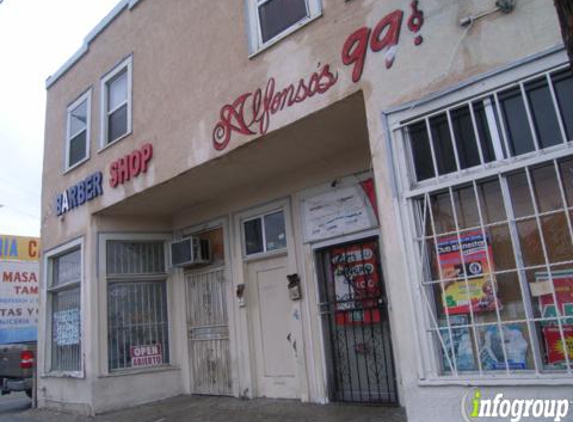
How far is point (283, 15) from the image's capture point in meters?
6.87

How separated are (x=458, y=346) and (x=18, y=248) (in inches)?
709

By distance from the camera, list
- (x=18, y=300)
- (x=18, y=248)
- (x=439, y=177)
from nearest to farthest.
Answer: (x=439, y=177) < (x=18, y=300) < (x=18, y=248)

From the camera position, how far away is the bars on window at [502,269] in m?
4.26

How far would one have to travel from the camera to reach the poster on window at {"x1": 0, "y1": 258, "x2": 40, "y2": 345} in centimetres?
1673

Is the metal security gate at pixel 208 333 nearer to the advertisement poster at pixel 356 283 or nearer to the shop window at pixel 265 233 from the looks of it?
the shop window at pixel 265 233

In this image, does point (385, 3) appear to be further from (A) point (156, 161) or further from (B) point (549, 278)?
(A) point (156, 161)

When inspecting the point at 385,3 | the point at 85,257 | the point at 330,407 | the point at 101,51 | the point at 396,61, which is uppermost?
the point at 101,51

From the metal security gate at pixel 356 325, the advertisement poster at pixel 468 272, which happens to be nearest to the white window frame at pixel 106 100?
the metal security gate at pixel 356 325

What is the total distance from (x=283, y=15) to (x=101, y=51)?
483 centimetres

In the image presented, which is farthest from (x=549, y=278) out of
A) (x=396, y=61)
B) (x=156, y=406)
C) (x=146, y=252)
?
(x=146, y=252)

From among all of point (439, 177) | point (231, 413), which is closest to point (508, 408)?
point (439, 177)

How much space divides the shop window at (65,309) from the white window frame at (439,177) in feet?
22.4

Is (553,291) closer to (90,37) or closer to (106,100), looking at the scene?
(106,100)

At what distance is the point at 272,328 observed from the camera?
822 centimetres
